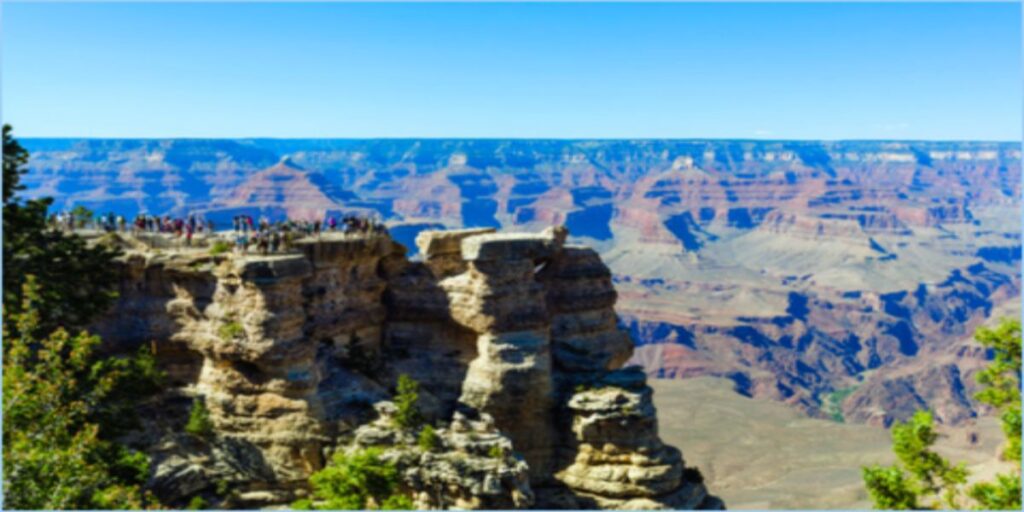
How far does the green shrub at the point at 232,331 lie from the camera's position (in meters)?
39.2

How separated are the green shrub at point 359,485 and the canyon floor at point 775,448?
6108cm

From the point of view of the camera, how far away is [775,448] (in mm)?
116812

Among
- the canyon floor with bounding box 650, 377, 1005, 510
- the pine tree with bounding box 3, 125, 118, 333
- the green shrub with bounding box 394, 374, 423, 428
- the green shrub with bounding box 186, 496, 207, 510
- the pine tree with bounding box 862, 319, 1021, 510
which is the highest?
the pine tree with bounding box 3, 125, 118, 333

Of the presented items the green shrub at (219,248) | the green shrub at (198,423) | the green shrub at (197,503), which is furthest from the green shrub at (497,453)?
the green shrub at (219,248)

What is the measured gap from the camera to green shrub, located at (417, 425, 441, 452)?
38000 millimetres

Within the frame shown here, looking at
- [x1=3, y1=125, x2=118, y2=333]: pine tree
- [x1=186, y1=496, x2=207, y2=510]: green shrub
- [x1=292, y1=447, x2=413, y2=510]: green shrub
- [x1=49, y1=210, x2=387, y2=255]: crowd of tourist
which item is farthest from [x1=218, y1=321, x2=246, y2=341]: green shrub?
[x1=292, y1=447, x2=413, y2=510]: green shrub

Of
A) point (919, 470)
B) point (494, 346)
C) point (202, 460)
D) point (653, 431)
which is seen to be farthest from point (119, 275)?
point (919, 470)

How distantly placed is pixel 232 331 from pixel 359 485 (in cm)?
1042

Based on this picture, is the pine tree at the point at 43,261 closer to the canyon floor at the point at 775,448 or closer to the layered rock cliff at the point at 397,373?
the layered rock cliff at the point at 397,373

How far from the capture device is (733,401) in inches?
5856

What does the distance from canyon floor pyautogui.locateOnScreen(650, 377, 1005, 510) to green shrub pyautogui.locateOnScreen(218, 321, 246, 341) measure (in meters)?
65.3

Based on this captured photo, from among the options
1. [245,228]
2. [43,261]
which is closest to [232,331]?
[245,228]

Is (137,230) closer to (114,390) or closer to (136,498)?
(114,390)

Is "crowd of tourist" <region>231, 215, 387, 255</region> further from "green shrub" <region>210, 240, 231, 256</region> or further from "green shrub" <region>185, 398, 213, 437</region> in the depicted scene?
"green shrub" <region>185, 398, 213, 437</region>
